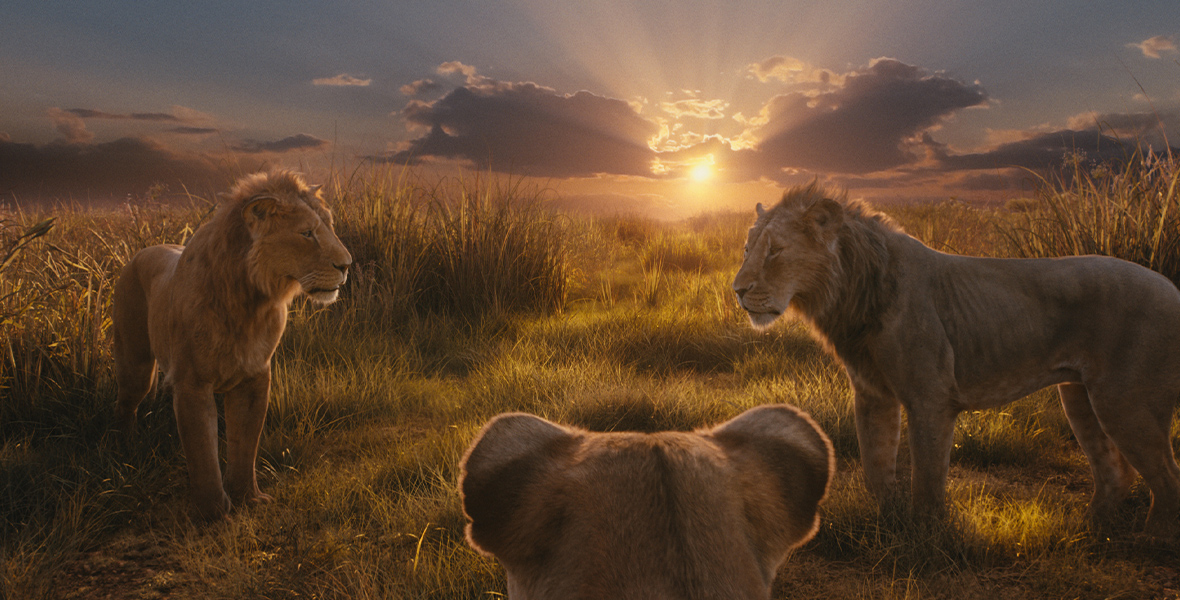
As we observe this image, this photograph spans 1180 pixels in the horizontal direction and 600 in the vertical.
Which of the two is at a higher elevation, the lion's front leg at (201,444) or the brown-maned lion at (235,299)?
the brown-maned lion at (235,299)

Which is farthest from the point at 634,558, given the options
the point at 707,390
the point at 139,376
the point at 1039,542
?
the point at 707,390

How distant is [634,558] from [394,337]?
6.51 m

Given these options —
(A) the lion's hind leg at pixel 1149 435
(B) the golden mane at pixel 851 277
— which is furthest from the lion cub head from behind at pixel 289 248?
(A) the lion's hind leg at pixel 1149 435

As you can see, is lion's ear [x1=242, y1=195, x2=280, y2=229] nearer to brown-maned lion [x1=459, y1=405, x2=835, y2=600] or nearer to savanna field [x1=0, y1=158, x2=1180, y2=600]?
savanna field [x1=0, y1=158, x2=1180, y2=600]

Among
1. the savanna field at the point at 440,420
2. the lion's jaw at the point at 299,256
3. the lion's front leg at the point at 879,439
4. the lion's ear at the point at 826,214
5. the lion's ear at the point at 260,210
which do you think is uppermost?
the lion's ear at the point at 826,214

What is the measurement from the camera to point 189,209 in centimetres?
800

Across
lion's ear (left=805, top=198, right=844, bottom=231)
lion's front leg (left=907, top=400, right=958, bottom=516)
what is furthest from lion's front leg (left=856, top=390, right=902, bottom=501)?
lion's ear (left=805, top=198, right=844, bottom=231)

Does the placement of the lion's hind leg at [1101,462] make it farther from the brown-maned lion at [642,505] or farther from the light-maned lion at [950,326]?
the brown-maned lion at [642,505]

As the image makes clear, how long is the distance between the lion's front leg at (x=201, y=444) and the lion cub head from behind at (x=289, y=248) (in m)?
0.71

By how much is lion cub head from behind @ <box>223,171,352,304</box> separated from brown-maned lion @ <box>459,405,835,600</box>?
2.80 m

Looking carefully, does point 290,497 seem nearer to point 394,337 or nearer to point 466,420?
point 466,420

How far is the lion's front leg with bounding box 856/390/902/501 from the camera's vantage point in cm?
372

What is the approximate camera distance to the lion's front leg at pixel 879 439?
3.72 metres

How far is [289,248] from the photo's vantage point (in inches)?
140
